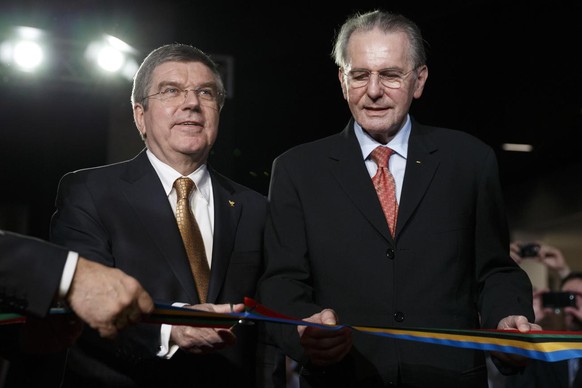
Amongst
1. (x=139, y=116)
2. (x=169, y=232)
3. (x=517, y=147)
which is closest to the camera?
(x=169, y=232)

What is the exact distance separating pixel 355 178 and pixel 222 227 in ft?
1.51

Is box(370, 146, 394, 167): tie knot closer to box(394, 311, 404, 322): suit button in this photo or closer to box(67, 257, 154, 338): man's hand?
box(394, 311, 404, 322): suit button

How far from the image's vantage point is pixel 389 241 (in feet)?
7.30

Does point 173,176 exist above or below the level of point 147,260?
above

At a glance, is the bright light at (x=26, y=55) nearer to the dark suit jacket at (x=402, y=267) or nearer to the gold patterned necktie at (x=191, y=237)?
the gold patterned necktie at (x=191, y=237)

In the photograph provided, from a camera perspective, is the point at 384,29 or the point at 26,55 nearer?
the point at 384,29

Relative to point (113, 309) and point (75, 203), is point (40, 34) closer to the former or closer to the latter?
point (75, 203)

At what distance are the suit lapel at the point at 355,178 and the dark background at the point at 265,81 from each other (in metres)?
0.75

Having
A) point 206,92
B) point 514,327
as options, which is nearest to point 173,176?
point 206,92

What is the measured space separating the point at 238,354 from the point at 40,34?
3002mm

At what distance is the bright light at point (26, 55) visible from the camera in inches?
187

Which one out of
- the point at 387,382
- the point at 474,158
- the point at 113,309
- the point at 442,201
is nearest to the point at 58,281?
the point at 113,309

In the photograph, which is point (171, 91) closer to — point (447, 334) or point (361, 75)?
point (361, 75)

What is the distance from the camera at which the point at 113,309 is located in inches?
62.2
